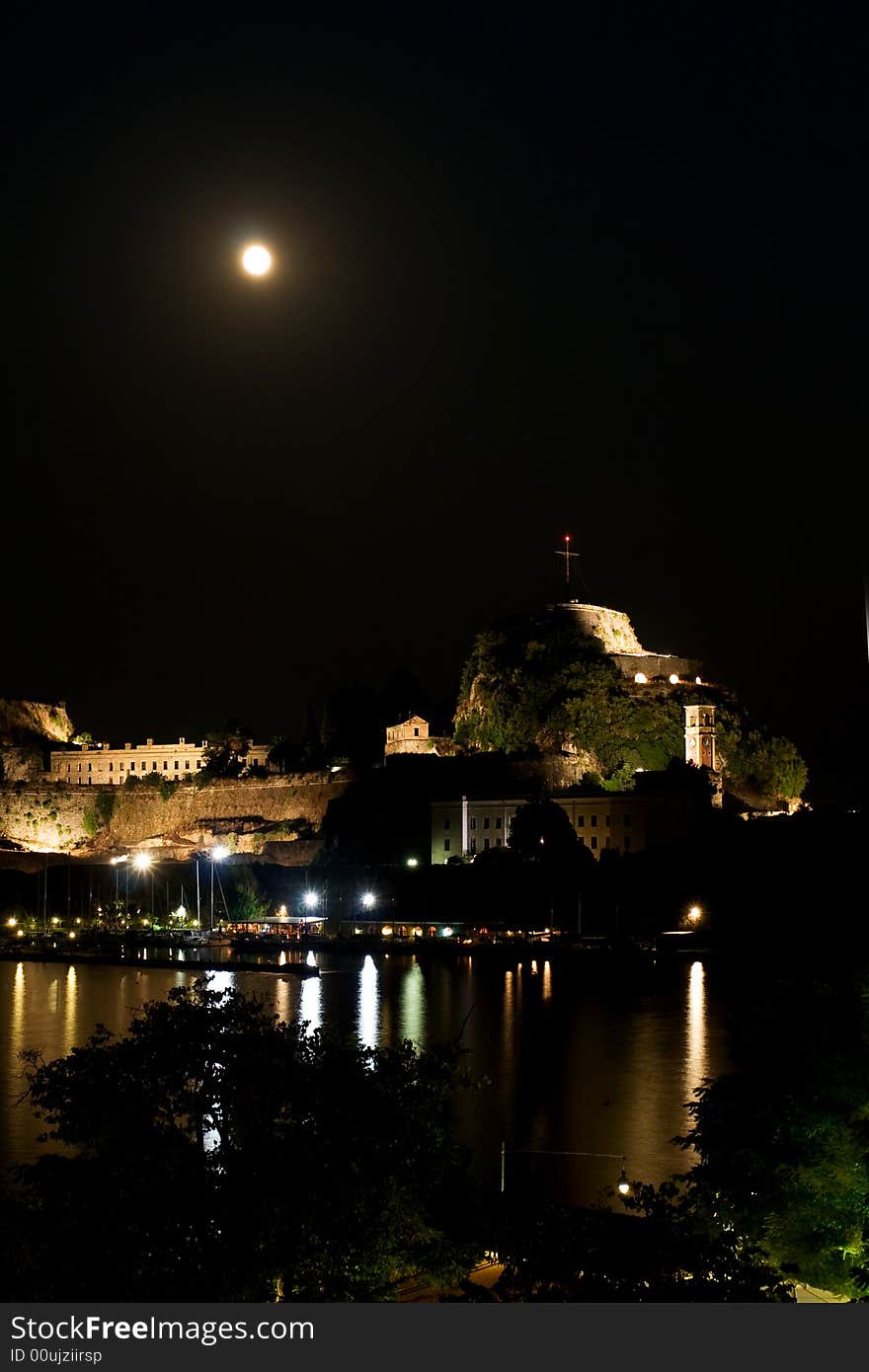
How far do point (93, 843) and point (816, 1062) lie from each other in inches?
2200

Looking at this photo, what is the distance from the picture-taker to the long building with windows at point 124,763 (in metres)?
69.4

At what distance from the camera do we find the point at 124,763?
69.9m

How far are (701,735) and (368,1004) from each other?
19133 millimetres

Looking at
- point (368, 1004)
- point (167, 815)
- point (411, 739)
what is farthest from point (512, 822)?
point (167, 815)

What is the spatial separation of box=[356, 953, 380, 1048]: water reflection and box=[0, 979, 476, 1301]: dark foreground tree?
1549cm

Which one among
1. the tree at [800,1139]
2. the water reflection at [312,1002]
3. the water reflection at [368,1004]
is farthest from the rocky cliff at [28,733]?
the tree at [800,1139]

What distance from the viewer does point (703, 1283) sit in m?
9.27

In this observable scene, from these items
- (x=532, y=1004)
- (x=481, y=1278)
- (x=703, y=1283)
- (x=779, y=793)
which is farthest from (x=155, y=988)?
(x=703, y=1283)

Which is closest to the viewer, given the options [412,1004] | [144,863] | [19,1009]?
[412,1004]

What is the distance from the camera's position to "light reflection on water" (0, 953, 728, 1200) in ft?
67.2

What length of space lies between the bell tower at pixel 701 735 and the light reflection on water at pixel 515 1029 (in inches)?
410

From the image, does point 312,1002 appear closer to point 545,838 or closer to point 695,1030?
point 695,1030

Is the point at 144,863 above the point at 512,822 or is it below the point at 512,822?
below
